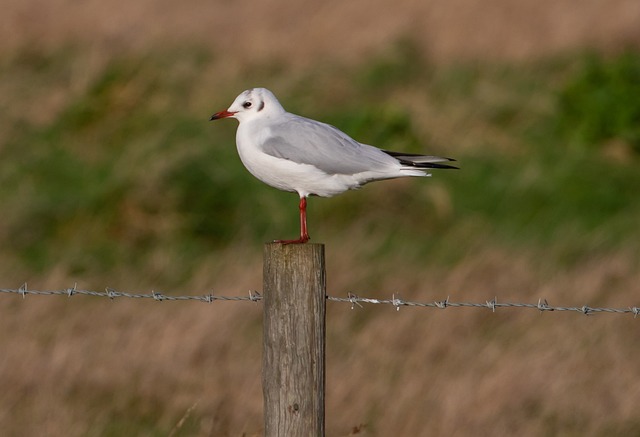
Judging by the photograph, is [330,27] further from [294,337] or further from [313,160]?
[294,337]

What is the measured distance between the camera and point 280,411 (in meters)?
4.11

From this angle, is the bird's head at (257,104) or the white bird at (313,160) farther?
the bird's head at (257,104)

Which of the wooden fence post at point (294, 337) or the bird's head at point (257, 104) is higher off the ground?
the bird's head at point (257, 104)

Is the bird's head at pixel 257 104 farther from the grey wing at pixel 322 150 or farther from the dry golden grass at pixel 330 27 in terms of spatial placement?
the dry golden grass at pixel 330 27

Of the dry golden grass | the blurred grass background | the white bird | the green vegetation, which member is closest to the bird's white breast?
the white bird

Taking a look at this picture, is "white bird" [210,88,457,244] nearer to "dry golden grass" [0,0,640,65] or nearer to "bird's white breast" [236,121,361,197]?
"bird's white breast" [236,121,361,197]

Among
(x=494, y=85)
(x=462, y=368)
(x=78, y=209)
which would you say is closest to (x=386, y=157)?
(x=462, y=368)

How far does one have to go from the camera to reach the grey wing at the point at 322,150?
4953 mm

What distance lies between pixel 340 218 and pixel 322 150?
580 centimetres

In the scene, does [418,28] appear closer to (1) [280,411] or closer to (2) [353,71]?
(2) [353,71]

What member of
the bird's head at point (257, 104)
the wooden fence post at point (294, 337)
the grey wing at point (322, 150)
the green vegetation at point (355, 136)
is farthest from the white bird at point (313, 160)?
the green vegetation at point (355, 136)

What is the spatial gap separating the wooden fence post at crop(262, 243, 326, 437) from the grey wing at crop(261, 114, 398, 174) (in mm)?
900

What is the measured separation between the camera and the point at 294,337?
4.08 metres

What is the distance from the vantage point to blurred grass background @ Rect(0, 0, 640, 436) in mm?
6949
